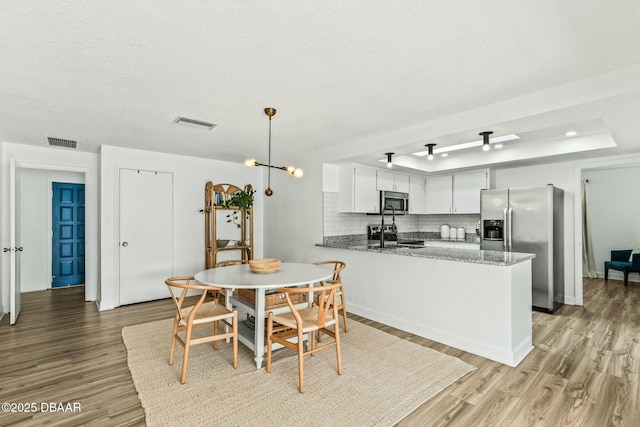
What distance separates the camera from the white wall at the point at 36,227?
18.8 feet

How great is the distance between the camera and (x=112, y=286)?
15.4 feet

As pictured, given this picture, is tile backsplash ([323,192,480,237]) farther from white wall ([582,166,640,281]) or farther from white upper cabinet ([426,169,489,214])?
white wall ([582,166,640,281])

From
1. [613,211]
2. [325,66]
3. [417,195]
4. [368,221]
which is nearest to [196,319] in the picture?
[325,66]

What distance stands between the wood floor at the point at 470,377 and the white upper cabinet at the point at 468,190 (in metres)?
1.99

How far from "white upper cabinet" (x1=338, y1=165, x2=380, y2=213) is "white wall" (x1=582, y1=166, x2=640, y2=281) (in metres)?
5.01

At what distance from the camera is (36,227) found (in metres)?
5.82

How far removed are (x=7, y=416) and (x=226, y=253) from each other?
386cm

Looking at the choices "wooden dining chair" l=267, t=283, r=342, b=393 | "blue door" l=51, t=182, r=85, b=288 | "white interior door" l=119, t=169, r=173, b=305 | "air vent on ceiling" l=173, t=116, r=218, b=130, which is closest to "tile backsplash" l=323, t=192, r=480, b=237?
"air vent on ceiling" l=173, t=116, r=218, b=130

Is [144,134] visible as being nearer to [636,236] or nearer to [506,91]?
[506,91]

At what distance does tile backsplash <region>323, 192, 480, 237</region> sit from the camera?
5.07 m

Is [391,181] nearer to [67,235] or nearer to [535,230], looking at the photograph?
[535,230]

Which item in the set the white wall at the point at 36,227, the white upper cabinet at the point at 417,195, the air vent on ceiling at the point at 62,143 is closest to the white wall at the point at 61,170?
the air vent on ceiling at the point at 62,143

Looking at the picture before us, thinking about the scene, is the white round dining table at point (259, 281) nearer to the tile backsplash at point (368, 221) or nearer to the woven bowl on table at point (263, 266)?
the woven bowl on table at point (263, 266)

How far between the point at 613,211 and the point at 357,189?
589cm
